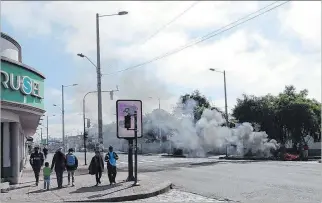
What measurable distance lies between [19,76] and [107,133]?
104 m

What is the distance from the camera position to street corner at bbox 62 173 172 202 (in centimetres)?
1463

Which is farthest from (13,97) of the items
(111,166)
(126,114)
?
(126,114)

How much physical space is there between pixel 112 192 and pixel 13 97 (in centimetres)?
506

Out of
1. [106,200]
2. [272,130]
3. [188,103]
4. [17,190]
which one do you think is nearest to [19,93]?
[17,190]

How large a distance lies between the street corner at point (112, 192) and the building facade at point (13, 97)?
3.16 metres

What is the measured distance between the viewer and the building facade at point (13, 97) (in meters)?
17.1

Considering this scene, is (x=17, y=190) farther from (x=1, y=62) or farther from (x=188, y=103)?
(x=188, y=103)

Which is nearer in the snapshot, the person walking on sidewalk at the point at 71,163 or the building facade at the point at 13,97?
the building facade at the point at 13,97

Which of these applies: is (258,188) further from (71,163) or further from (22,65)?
(22,65)

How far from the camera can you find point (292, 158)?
40.8 meters

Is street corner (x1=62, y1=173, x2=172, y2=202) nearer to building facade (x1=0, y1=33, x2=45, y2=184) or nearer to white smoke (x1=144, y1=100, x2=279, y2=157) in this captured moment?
building facade (x1=0, y1=33, x2=45, y2=184)

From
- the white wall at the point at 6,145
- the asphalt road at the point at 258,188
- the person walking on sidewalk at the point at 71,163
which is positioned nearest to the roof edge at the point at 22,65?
the white wall at the point at 6,145

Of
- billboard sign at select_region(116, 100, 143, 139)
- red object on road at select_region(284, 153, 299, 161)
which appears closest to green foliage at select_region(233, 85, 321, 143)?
red object on road at select_region(284, 153, 299, 161)

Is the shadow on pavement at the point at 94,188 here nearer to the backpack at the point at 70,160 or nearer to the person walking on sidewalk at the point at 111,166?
the person walking on sidewalk at the point at 111,166
